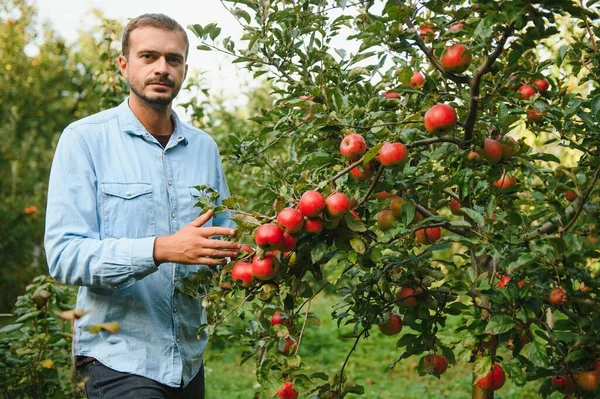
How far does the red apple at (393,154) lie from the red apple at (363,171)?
5.1 inches

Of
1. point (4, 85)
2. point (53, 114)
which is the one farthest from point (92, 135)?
point (53, 114)

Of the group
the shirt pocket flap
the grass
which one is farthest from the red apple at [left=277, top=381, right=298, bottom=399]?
the grass

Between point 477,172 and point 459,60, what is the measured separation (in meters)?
0.35

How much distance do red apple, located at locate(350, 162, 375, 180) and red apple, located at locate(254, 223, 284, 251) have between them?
0.97 ft

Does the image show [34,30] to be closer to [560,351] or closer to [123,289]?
[123,289]

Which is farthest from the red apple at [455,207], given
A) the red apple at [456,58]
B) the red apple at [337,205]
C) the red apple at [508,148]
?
the red apple at [337,205]

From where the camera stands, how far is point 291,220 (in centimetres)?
171

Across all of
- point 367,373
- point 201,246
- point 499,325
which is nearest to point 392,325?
point 499,325

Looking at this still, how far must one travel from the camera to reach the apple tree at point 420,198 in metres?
1.77

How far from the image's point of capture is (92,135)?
226 cm

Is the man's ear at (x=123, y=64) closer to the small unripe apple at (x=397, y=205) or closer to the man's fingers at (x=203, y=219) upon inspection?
the man's fingers at (x=203, y=219)

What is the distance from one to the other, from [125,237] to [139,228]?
0.06 m

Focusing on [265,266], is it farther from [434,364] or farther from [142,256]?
[434,364]

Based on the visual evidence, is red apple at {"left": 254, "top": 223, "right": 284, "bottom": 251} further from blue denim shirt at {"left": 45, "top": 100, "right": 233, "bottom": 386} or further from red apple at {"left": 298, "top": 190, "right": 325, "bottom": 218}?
blue denim shirt at {"left": 45, "top": 100, "right": 233, "bottom": 386}
